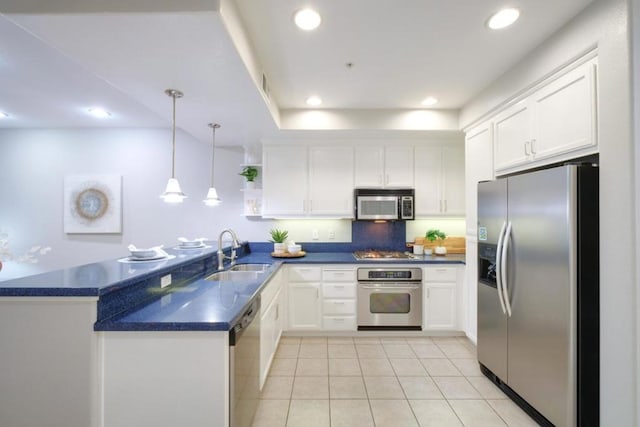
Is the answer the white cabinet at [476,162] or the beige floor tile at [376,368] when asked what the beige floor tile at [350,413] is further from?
the white cabinet at [476,162]

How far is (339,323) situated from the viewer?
312 centimetres

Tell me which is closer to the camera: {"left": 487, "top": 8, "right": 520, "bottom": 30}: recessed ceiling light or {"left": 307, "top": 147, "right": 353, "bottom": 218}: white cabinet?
{"left": 487, "top": 8, "right": 520, "bottom": 30}: recessed ceiling light

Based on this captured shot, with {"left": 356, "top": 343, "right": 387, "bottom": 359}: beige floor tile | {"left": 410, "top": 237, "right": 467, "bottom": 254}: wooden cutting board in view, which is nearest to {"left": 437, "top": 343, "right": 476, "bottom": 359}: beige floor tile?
{"left": 356, "top": 343, "right": 387, "bottom": 359}: beige floor tile

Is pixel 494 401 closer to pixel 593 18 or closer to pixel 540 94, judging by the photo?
pixel 540 94

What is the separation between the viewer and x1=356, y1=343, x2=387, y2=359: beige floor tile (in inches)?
106

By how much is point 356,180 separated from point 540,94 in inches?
75.8

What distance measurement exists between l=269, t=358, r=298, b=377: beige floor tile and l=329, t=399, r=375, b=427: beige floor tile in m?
0.53

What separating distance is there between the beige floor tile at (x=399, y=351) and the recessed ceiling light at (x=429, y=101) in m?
2.62

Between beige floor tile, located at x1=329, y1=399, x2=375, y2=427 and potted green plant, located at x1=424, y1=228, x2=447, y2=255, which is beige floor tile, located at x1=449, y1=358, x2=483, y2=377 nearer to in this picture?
beige floor tile, located at x1=329, y1=399, x2=375, y2=427

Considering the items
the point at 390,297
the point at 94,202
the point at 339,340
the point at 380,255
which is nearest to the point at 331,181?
the point at 380,255

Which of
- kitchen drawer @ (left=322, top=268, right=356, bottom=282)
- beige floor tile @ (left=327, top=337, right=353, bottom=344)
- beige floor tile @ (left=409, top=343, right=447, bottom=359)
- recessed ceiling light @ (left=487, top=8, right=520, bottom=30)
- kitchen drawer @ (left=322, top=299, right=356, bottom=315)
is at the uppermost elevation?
recessed ceiling light @ (left=487, top=8, right=520, bottom=30)

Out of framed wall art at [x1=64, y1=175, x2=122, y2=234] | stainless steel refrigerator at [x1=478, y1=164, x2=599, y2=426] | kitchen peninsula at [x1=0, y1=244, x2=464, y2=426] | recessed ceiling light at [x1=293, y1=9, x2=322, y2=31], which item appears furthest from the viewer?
framed wall art at [x1=64, y1=175, x2=122, y2=234]

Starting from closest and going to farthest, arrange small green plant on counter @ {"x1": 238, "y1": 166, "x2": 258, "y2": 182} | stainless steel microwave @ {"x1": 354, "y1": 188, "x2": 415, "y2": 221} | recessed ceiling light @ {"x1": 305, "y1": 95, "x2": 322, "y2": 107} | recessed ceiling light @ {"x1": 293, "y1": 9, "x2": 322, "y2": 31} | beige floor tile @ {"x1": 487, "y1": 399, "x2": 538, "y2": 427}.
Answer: recessed ceiling light @ {"x1": 293, "y1": 9, "x2": 322, "y2": 31}, beige floor tile @ {"x1": 487, "y1": 399, "x2": 538, "y2": 427}, recessed ceiling light @ {"x1": 305, "y1": 95, "x2": 322, "y2": 107}, stainless steel microwave @ {"x1": 354, "y1": 188, "x2": 415, "y2": 221}, small green plant on counter @ {"x1": 238, "y1": 166, "x2": 258, "y2": 182}

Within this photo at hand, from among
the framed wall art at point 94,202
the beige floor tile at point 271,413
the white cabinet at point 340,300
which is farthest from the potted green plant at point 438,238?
the framed wall art at point 94,202
